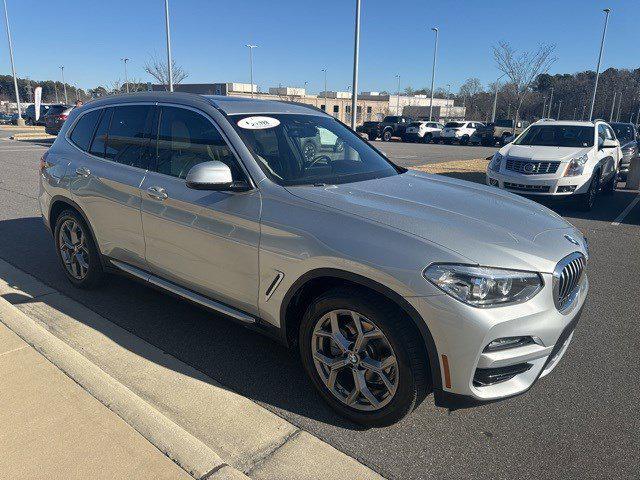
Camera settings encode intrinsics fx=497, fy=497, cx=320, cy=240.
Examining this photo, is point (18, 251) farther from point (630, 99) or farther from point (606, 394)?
point (630, 99)

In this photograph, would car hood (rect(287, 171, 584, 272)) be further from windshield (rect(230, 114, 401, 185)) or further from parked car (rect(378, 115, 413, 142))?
parked car (rect(378, 115, 413, 142))

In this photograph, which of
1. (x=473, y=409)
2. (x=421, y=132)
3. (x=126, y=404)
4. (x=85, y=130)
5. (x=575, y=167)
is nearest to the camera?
(x=126, y=404)

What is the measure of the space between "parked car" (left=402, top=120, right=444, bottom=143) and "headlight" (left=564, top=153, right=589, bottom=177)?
89.6 ft

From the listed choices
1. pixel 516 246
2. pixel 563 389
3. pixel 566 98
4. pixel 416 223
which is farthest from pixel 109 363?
pixel 566 98

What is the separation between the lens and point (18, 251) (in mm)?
6027

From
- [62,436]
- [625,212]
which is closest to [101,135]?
[62,436]

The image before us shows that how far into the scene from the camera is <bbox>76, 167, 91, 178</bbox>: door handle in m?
4.36

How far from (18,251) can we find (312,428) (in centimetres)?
489

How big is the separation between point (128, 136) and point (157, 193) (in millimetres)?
864

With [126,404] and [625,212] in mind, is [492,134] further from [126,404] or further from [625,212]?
[126,404]

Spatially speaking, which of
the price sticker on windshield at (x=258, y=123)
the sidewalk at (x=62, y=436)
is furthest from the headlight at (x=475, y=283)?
the price sticker on windshield at (x=258, y=123)

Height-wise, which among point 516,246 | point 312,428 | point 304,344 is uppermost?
point 516,246

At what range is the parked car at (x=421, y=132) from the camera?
117 feet

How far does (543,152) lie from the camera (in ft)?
30.7
